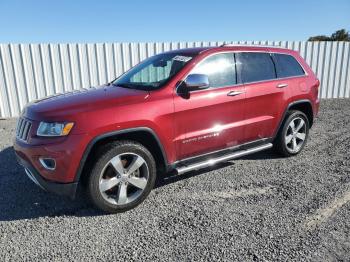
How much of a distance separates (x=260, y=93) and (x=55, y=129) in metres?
2.83

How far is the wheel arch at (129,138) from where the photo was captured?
2.98 m

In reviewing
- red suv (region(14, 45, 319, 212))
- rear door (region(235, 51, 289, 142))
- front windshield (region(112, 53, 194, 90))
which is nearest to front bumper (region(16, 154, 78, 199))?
red suv (region(14, 45, 319, 212))

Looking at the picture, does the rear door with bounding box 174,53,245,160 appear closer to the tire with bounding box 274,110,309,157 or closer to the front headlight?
the tire with bounding box 274,110,309,157

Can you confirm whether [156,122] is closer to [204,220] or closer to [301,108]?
[204,220]

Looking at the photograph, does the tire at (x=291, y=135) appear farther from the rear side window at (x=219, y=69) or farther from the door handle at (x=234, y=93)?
the rear side window at (x=219, y=69)

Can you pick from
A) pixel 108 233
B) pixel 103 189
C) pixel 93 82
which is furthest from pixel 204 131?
pixel 93 82

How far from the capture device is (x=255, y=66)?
4.28 metres

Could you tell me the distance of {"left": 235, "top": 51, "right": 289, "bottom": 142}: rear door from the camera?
13.4 feet

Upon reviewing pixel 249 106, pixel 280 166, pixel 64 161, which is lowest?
pixel 280 166

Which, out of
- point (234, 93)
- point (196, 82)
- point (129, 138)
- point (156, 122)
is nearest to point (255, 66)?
point (234, 93)

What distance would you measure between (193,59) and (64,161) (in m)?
2.01

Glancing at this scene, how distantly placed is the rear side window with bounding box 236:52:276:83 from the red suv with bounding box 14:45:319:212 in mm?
16

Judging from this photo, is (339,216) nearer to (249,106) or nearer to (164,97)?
(249,106)

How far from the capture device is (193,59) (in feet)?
12.2
